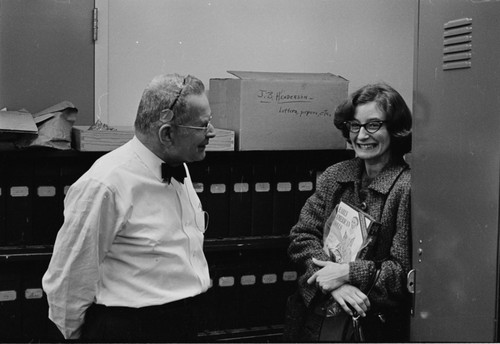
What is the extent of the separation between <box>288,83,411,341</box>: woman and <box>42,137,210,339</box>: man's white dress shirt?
0.59m

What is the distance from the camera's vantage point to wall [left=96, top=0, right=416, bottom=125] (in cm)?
321

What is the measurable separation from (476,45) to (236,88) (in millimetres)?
1342

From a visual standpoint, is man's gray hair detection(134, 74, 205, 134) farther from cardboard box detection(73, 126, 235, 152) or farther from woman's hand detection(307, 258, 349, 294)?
cardboard box detection(73, 126, 235, 152)

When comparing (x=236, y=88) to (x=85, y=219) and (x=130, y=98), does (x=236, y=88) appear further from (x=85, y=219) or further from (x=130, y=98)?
(x=85, y=219)

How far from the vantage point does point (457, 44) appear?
1.80 meters

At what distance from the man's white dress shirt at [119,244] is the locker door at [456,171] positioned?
66 cm

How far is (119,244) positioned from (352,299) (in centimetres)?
80

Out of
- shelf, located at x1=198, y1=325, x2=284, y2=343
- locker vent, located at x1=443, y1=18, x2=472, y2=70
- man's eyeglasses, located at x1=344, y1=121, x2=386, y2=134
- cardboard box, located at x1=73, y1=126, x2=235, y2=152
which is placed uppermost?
locker vent, located at x1=443, y1=18, x2=472, y2=70

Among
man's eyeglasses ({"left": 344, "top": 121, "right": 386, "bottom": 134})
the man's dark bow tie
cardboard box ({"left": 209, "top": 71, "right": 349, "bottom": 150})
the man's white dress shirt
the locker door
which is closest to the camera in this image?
the locker door

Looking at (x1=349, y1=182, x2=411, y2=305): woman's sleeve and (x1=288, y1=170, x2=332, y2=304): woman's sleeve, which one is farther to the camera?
(x1=288, y1=170, x2=332, y2=304): woman's sleeve

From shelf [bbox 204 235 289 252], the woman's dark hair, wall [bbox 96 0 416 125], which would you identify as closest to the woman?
the woman's dark hair

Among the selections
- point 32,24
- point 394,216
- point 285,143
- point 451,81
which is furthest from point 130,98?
point 451,81

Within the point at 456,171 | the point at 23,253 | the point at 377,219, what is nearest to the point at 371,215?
the point at 377,219

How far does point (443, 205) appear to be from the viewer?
1.88m
